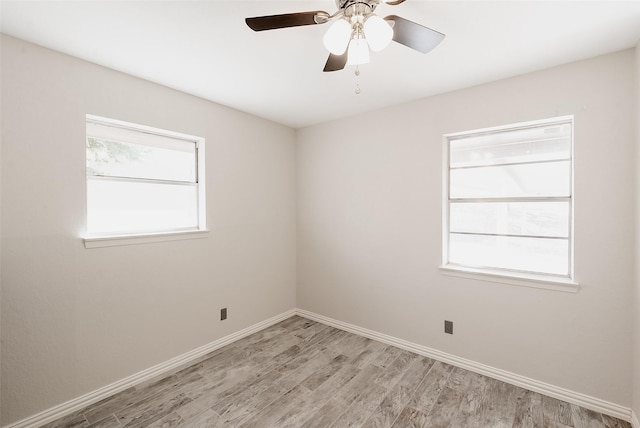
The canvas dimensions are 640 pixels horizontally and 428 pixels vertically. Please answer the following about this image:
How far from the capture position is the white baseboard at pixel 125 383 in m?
1.98

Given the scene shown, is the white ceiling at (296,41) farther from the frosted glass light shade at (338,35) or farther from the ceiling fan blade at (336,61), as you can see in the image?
the frosted glass light shade at (338,35)

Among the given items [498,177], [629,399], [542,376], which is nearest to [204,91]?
[498,177]

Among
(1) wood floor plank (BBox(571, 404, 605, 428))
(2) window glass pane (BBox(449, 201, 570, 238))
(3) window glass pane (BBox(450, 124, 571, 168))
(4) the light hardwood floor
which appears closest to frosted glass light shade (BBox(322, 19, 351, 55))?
(3) window glass pane (BBox(450, 124, 571, 168))

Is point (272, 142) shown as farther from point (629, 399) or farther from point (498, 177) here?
point (629, 399)

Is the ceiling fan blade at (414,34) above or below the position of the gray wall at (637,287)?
above

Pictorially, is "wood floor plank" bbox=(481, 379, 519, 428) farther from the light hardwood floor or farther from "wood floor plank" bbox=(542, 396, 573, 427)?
"wood floor plank" bbox=(542, 396, 573, 427)

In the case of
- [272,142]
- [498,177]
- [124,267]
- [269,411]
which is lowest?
[269,411]

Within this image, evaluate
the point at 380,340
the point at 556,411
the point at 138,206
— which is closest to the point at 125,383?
the point at 138,206

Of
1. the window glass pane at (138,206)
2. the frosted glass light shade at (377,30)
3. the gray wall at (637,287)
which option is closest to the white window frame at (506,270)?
the gray wall at (637,287)

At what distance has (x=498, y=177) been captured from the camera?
2.60 meters

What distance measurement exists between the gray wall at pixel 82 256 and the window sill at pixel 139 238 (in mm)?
53

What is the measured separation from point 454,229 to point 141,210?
2.94 m

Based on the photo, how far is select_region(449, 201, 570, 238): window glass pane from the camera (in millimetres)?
2342

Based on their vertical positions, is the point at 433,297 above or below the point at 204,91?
below
